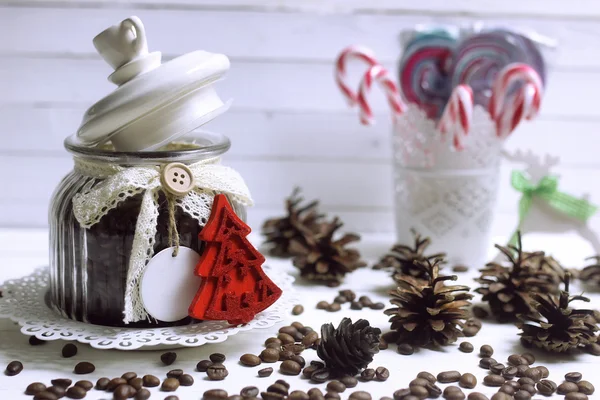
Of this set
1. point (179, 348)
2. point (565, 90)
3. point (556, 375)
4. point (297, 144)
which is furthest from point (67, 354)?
point (565, 90)

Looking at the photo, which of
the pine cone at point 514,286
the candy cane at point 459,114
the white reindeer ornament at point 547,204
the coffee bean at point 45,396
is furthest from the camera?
the white reindeer ornament at point 547,204

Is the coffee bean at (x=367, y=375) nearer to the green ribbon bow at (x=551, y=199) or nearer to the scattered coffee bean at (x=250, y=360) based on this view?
the scattered coffee bean at (x=250, y=360)

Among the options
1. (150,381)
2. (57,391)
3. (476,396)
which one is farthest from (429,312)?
(57,391)

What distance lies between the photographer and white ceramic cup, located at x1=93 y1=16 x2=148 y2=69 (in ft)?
2.98

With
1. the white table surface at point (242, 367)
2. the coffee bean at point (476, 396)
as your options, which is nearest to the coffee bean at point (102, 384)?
the white table surface at point (242, 367)

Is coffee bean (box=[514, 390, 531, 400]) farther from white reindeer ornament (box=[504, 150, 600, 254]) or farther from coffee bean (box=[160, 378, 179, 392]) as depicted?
white reindeer ornament (box=[504, 150, 600, 254])

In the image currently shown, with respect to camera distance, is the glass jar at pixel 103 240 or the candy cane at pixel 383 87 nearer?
the glass jar at pixel 103 240

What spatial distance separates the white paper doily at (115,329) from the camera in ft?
2.85

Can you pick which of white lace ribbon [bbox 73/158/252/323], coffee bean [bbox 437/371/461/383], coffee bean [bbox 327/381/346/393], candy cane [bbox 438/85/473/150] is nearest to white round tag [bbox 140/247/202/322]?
white lace ribbon [bbox 73/158/252/323]

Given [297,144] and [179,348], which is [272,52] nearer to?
[297,144]

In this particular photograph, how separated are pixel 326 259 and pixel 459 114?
354 millimetres

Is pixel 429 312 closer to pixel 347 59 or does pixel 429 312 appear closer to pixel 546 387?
pixel 546 387

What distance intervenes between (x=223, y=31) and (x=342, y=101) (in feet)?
1.01

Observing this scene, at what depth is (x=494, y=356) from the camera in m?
0.96
